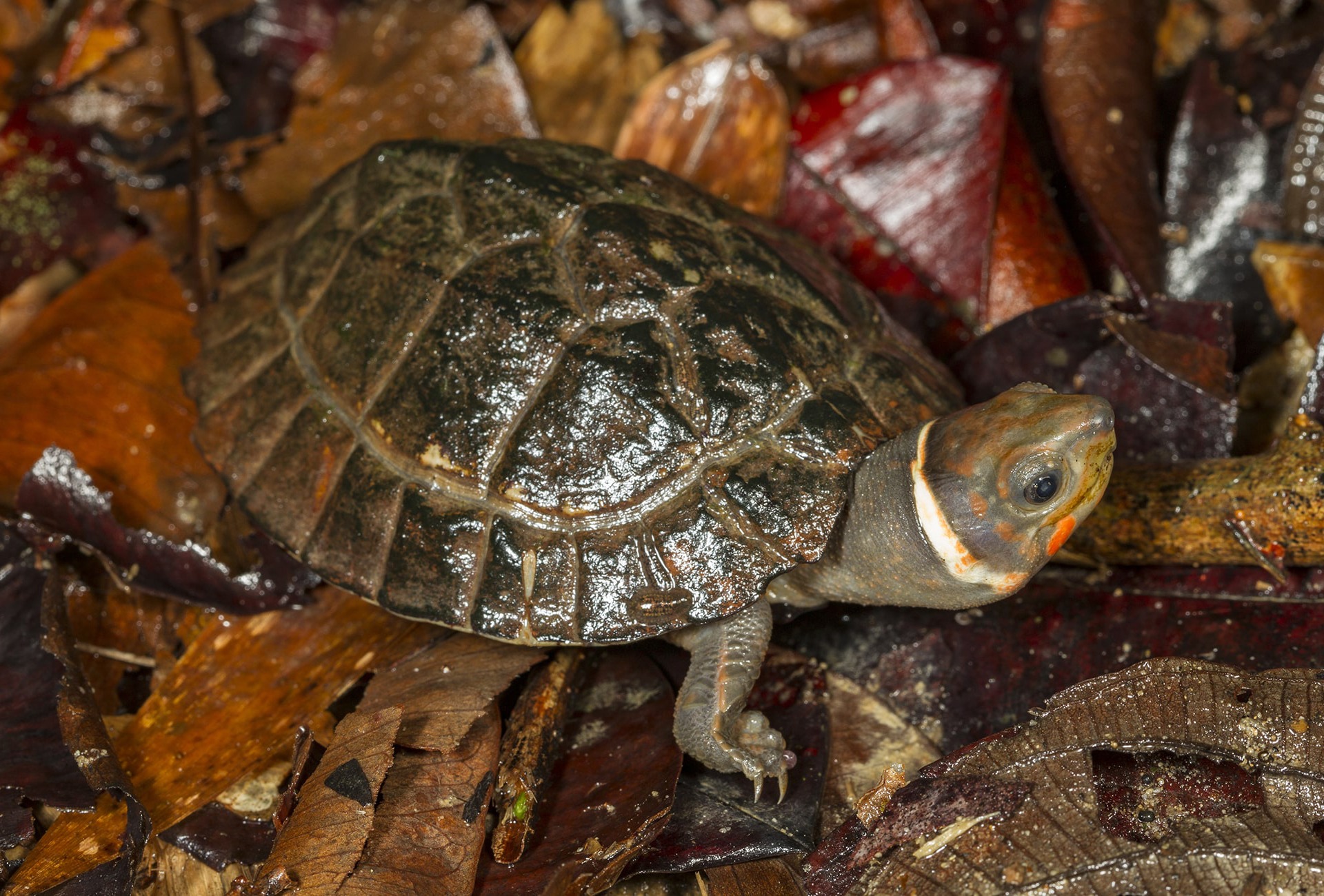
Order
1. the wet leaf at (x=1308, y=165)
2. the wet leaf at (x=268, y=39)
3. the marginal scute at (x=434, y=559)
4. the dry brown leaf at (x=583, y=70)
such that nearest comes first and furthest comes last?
the marginal scute at (x=434, y=559), the wet leaf at (x=1308, y=165), the dry brown leaf at (x=583, y=70), the wet leaf at (x=268, y=39)

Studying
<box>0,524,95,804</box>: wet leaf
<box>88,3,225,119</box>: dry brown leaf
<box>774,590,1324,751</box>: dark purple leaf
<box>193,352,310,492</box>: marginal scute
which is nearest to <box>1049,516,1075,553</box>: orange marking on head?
<box>774,590,1324,751</box>: dark purple leaf

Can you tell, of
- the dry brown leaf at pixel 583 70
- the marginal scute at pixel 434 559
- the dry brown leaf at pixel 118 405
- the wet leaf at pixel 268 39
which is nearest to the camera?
the marginal scute at pixel 434 559

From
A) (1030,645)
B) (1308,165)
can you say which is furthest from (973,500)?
(1308,165)

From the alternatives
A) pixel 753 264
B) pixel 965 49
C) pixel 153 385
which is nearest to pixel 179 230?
pixel 153 385

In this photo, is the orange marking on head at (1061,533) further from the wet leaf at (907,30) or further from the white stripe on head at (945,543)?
the wet leaf at (907,30)

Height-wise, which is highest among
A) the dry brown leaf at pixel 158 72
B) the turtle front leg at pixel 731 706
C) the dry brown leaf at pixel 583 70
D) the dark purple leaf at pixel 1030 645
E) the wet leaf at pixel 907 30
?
the dry brown leaf at pixel 158 72

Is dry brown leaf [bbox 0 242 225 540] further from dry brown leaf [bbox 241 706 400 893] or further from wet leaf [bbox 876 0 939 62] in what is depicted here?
wet leaf [bbox 876 0 939 62]

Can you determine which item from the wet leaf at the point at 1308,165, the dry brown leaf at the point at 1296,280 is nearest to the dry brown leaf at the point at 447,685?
the dry brown leaf at the point at 1296,280
